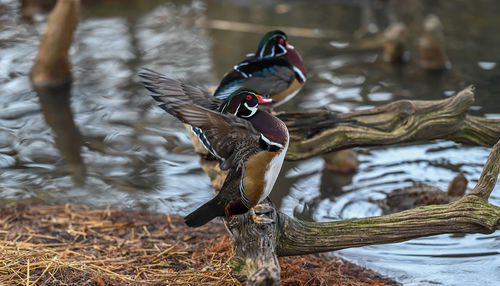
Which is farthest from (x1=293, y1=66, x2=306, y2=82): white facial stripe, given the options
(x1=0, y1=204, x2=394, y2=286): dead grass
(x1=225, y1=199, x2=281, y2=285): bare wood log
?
(x1=225, y1=199, x2=281, y2=285): bare wood log

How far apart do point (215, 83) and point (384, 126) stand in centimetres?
400

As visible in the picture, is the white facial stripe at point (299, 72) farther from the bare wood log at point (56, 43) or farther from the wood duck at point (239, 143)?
the bare wood log at point (56, 43)

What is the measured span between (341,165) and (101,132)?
2.65 metres

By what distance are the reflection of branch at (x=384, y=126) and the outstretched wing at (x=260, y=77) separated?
0.76 feet

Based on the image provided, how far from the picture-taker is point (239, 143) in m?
3.12

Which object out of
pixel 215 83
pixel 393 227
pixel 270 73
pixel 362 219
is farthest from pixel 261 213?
pixel 215 83

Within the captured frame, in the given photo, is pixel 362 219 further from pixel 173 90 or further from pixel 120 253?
pixel 120 253

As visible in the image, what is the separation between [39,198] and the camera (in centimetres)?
511

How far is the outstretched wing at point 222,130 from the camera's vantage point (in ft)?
9.35

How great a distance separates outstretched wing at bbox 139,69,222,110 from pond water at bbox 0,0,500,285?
Answer: 1.73 m

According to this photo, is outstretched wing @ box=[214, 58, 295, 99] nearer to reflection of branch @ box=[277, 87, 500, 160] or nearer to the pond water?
reflection of branch @ box=[277, 87, 500, 160]

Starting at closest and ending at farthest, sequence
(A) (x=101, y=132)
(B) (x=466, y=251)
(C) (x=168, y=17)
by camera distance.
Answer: (B) (x=466, y=251) → (A) (x=101, y=132) → (C) (x=168, y=17)

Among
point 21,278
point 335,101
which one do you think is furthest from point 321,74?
point 21,278

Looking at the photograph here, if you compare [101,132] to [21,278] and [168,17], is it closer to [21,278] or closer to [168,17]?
[21,278]
